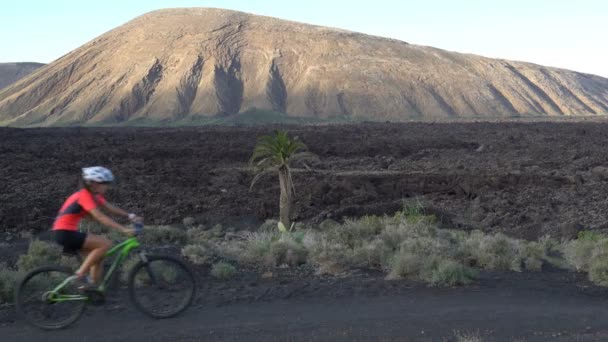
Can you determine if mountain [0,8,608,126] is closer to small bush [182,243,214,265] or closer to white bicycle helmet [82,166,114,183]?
small bush [182,243,214,265]

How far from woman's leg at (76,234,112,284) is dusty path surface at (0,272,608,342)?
0.67 meters

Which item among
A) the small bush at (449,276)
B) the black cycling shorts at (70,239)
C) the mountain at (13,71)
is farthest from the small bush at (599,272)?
the mountain at (13,71)

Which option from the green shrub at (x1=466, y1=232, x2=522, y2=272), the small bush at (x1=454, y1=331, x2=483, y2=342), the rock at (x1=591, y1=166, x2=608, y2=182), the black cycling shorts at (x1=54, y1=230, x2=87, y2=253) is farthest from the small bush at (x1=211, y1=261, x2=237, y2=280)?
the rock at (x1=591, y1=166, x2=608, y2=182)

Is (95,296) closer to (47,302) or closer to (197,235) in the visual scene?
(47,302)

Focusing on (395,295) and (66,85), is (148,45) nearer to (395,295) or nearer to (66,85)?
(66,85)

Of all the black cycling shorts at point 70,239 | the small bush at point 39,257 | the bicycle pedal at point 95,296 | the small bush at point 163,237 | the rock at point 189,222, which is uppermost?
the black cycling shorts at point 70,239

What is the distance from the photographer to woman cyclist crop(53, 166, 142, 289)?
7.88 meters

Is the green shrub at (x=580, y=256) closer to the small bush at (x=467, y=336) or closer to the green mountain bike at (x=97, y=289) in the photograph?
the small bush at (x=467, y=336)

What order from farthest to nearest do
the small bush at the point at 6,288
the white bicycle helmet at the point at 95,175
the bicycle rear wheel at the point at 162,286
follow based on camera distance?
the small bush at the point at 6,288 → the bicycle rear wheel at the point at 162,286 → the white bicycle helmet at the point at 95,175

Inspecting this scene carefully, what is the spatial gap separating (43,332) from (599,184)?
75.4ft

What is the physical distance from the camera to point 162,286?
832 centimetres

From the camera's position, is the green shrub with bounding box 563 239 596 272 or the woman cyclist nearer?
the woman cyclist

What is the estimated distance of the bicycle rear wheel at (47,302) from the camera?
809 cm

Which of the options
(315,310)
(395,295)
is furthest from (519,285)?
(315,310)
